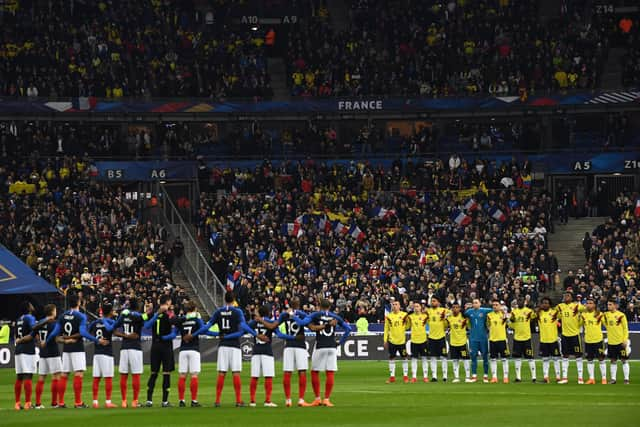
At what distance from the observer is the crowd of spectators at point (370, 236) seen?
161 ft

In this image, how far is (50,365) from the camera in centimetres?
2619

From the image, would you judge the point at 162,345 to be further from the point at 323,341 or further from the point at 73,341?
the point at 323,341

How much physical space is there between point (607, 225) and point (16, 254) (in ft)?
82.4

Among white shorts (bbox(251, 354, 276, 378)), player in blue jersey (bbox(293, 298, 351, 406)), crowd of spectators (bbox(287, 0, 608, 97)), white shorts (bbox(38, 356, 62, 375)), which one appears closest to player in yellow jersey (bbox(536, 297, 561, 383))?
player in blue jersey (bbox(293, 298, 351, 406))

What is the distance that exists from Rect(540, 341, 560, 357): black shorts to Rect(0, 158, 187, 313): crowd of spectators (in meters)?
16.8

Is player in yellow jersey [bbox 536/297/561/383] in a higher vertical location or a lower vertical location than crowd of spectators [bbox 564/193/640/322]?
higher

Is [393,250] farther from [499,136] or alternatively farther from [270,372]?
[270,372]

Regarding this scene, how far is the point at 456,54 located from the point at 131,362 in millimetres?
40983

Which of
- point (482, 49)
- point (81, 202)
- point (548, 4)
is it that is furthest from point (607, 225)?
point (81, 202)


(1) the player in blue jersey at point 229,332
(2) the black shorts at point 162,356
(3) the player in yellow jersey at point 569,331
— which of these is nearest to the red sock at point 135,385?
(2) the black shorts at point 162,356

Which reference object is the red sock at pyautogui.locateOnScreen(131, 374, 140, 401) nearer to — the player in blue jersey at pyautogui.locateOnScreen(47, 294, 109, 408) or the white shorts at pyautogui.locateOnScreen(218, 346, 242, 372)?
the player in blue jersey at pyautogui.locateOnScreen(47, 294, 109, 408)

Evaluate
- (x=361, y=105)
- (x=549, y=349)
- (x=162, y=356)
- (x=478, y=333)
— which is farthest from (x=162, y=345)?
(x=361, y=105)

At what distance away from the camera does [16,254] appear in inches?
2002

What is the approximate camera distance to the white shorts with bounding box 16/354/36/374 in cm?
2644
